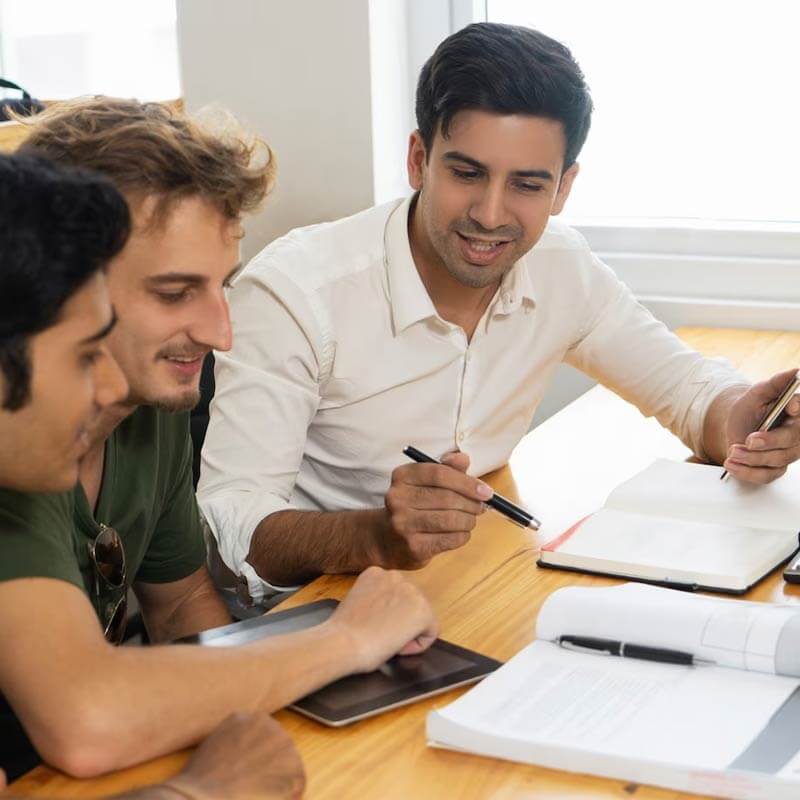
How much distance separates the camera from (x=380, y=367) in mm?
1949

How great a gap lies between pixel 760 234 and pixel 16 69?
5.95ft

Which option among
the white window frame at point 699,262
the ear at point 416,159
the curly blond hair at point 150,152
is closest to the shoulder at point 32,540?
the curly blond hair at point 150,152

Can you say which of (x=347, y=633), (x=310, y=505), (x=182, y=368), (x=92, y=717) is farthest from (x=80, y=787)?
(x=310, y=505)

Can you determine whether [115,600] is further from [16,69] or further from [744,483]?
[16,69]

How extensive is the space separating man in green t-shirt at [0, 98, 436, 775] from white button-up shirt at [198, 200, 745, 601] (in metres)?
0.16

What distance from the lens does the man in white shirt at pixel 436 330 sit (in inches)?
71.7

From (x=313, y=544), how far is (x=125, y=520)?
0.22m

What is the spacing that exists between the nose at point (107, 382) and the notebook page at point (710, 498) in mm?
767

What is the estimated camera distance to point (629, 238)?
3.00 metres

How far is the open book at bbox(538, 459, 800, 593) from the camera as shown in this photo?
4.98ft

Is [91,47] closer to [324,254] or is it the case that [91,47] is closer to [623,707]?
[324,254]

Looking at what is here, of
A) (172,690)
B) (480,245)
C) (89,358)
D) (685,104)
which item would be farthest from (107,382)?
(685,104)

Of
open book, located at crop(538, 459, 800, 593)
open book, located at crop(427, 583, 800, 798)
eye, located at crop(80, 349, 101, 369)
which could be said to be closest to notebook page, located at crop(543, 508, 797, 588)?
open book, located at crop(538, 459, 800, 593)

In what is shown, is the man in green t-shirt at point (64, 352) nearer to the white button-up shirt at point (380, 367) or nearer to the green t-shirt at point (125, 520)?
the green t-shirt at point (125, 520)
